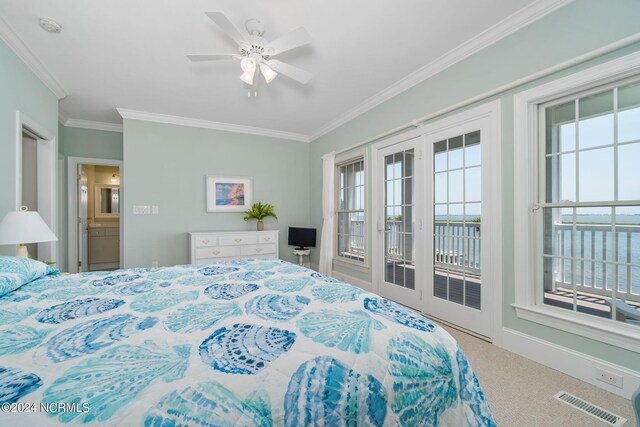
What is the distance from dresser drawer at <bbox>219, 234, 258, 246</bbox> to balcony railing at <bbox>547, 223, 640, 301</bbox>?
12.0 ft

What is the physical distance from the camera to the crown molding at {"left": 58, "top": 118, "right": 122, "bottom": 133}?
4348 millimetres

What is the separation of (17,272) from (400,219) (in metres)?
3.32

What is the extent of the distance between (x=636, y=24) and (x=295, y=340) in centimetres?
266

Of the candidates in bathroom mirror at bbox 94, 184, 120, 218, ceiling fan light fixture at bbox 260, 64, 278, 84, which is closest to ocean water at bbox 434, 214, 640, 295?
ceiling fan light fixture at bbox 260, 64, 278, 84

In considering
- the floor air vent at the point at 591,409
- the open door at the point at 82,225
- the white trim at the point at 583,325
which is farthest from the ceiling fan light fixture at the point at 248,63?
the open door at the point at 82,225

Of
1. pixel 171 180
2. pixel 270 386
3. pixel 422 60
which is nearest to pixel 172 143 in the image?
pixel 171 180

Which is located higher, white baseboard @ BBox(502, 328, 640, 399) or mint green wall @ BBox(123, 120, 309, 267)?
mint green wall @ BBox(123, 120, 309, 267)

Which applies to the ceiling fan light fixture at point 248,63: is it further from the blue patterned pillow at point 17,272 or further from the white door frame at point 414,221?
the blue patterned pillow at point 17,272

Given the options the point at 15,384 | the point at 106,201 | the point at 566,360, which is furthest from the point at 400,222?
the point at 106,201

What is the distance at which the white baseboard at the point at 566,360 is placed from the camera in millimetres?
1683

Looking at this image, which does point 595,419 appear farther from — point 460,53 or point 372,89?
point 372,89

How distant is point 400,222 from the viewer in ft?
11.2

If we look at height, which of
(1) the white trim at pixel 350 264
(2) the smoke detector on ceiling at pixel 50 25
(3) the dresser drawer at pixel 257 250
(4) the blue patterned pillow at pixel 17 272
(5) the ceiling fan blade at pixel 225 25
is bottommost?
(1) the white trim at pixel 350 264

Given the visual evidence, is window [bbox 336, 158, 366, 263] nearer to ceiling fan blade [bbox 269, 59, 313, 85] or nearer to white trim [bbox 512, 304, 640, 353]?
ceiling fan blade [bbox 269, 59, 313, 85]
